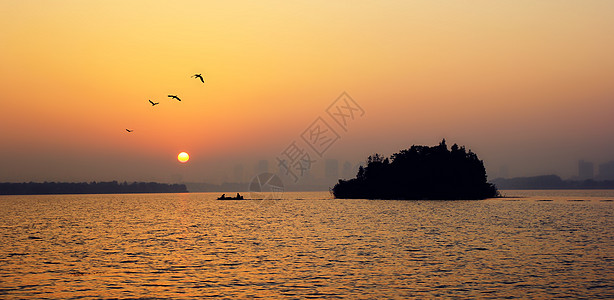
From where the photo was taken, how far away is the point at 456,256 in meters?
64.6

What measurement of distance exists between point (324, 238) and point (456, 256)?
27.2 m

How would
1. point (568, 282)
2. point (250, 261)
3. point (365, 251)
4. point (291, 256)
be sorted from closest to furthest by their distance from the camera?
point (568, 282)
point (250, 261)
point (291, 256)
point (365, 251)

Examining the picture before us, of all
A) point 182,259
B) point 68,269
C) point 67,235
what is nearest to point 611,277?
point 182,259

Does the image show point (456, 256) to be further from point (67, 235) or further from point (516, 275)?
point (67, 235)

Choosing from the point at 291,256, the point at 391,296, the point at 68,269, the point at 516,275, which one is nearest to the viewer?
the point at 391,296

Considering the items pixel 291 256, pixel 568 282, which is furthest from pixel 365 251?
pixel 568 282

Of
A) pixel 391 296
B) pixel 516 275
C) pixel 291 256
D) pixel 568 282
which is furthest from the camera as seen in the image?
pixel 291 256

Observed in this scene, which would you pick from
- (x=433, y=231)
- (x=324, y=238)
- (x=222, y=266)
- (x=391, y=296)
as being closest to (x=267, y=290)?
(x=391, y=296)

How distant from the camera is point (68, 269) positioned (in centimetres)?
5616

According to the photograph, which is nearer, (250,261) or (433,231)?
(250,261)

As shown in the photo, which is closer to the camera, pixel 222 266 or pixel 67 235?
pixel 222 266

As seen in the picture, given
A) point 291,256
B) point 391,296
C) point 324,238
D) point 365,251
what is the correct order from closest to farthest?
point 391,296, point 291,256, point 365,251, point 324,238

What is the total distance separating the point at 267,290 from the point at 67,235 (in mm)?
65705

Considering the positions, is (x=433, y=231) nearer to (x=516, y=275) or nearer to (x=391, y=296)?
(x=516, y=275)
